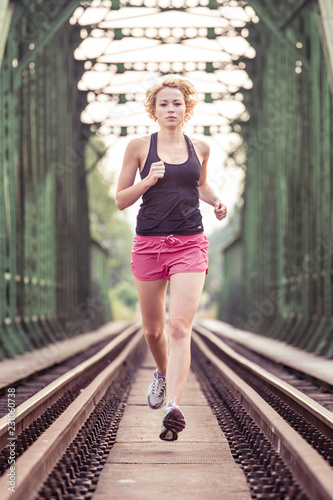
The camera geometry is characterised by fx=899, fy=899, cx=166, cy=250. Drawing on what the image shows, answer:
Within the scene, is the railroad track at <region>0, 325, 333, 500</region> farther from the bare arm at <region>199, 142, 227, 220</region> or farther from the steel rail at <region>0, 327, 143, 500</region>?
the bare arm at <region>199, 142, 227, 220</region>

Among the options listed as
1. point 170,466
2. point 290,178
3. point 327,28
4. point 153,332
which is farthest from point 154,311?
point 290,178

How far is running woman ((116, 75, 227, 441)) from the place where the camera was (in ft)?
15.9

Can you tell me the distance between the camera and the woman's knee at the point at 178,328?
16.0ft

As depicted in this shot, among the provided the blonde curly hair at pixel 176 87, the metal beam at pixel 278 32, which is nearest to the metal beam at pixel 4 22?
the metal beam at pixel 278 32

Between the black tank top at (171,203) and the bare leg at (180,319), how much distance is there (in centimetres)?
27

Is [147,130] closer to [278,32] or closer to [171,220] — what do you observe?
[278,32]

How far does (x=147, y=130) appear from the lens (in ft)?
97.4

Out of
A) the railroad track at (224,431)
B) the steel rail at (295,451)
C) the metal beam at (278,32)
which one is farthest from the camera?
the metal beam at (278,32)

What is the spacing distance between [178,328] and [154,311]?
0.84ft

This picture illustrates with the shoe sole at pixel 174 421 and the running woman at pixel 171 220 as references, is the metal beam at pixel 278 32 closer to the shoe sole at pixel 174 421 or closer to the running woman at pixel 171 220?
the running woman at pixel 171 220

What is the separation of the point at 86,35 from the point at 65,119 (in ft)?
8.82

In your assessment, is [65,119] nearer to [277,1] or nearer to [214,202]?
[277,1]

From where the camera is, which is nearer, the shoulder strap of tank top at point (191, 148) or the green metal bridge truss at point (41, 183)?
the shoulder strap of tank top at point (191, 148)

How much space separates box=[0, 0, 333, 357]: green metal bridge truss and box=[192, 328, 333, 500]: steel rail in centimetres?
A: 618
